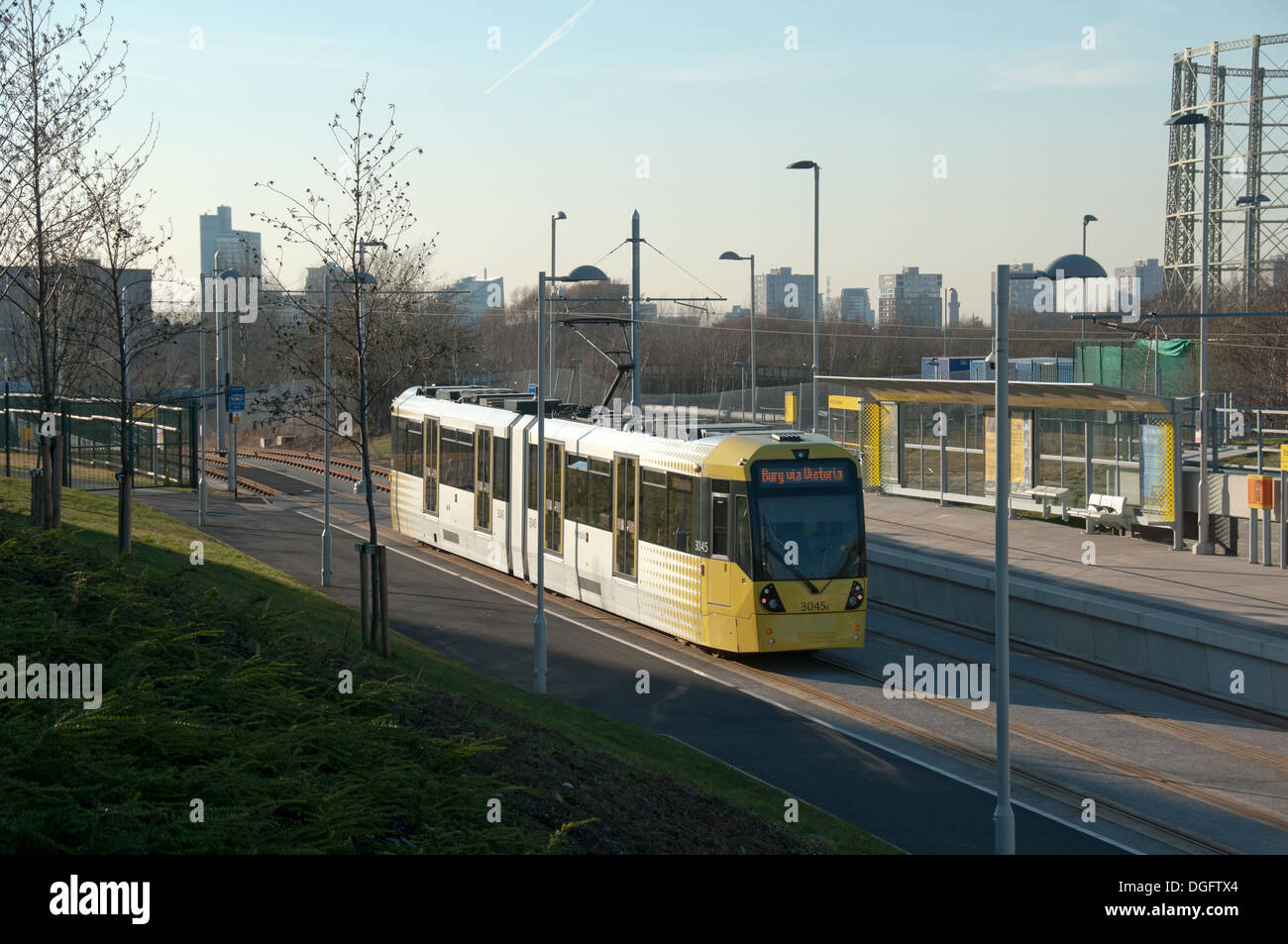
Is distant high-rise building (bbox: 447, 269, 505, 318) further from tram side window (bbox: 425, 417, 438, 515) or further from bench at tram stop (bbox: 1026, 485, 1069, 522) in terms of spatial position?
bench at tram stop (bbox: 1026, 485, 1069, 522)

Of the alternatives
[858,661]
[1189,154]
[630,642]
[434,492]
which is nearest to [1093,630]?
[858,661]

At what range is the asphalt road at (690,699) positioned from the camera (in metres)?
12.7

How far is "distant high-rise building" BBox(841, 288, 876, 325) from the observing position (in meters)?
148

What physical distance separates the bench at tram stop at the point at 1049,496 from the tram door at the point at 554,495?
12.6 m

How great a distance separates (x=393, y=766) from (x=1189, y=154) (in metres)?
63.8

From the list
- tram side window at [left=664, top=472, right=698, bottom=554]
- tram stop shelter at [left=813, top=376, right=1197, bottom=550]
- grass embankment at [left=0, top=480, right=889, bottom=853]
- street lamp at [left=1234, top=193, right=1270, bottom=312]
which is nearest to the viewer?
grass embankment at [left=0, top=480, right=889, bottom=853]

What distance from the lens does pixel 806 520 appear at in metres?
18.0

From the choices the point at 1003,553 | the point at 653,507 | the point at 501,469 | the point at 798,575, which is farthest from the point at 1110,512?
the point at 1003,553

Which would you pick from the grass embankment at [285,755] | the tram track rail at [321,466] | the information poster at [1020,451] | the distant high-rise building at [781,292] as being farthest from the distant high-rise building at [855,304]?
the grass embankment at [285,755]

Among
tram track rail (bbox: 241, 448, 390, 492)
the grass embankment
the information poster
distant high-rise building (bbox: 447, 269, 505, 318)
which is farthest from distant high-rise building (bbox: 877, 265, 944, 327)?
the grass embankment

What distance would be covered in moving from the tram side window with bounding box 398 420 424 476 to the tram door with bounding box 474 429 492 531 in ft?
9.25

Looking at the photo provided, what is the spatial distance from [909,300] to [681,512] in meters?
110

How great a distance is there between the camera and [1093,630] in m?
20.1
